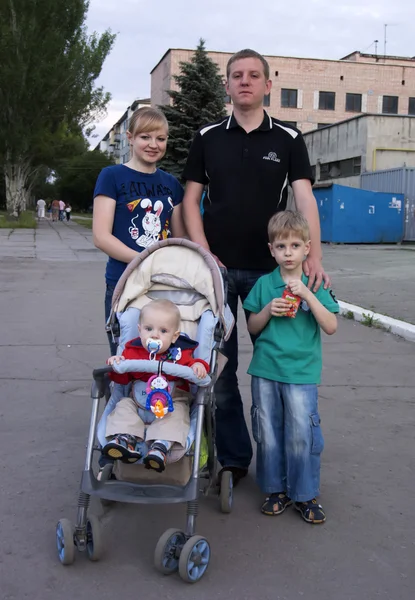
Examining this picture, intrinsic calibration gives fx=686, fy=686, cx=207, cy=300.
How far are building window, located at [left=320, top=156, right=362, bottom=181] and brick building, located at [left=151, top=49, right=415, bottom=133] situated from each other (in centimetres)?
2154

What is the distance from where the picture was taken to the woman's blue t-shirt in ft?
11.9

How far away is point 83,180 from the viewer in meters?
84.2

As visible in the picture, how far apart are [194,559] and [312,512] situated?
33.3 inches

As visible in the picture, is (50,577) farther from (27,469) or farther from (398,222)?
(398,222)

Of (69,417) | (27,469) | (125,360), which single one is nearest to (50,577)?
(125,360)

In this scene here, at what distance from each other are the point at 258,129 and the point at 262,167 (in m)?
0.21

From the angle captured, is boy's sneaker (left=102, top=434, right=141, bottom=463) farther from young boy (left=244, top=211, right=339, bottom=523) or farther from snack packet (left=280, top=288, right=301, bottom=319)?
snack packet (left=280, top=288, right=301, bottom=319)

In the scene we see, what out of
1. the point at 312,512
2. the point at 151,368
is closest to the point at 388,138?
the point at 312,512

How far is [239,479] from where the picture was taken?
3.98 metres

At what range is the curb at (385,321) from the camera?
797 centimetres

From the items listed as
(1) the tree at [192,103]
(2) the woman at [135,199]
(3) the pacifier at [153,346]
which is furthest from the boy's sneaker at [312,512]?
(1) the tree at [192,103]

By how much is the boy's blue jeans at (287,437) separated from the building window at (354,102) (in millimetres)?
62368

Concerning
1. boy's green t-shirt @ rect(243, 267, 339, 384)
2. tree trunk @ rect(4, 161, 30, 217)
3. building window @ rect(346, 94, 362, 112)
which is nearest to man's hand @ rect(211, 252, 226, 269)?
boy's green t-shirt @ rect(243, 267, 339, 384)

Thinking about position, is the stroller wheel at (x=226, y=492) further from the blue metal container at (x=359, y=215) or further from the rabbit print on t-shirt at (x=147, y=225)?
the blue metal container at (x=359, y=215)
